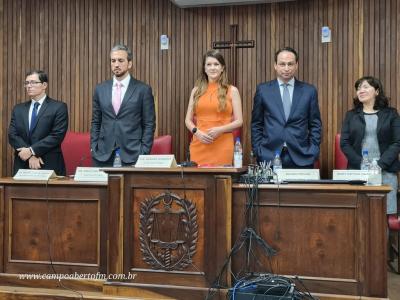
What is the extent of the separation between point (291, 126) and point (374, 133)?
0.70 meters

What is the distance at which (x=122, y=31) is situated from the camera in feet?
17.0

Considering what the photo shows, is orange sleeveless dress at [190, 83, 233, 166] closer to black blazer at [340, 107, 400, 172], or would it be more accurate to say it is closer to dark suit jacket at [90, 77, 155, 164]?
dark suit jacket at [90, 77, 155, 164]

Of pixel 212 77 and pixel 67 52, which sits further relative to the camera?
pixel 67 52

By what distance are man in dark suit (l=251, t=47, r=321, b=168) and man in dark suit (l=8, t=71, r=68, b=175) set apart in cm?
151

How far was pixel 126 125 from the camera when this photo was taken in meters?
3.36

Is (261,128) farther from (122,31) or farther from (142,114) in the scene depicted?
(122,31)

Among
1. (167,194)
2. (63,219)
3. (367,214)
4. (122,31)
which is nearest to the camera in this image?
(367,214)

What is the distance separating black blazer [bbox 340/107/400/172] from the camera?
11.6 ft

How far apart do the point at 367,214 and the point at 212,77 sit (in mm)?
1585

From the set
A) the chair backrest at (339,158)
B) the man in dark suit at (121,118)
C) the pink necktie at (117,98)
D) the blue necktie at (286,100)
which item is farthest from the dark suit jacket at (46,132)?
the chair backrest at (339,158)

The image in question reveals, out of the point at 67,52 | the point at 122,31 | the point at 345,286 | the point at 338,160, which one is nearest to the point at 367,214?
the point at 345,286

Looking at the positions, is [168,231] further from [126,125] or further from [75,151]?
[75,151]

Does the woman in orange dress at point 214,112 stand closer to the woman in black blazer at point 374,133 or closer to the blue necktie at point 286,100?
the blue necktie at point 286,100

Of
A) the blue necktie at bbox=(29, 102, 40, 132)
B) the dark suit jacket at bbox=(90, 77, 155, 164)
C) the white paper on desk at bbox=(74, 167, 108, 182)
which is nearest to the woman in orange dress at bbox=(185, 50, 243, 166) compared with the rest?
the dark suit jacket at bbox=(90, 77, 155, 164)
